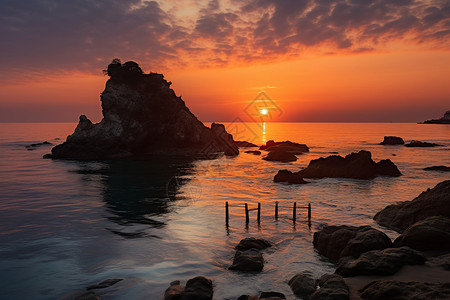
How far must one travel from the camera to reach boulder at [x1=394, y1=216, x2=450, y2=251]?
14.6m

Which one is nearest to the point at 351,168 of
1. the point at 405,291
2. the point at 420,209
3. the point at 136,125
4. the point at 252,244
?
the point at 420,209

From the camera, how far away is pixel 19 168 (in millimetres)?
62156

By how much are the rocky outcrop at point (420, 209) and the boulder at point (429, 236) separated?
6.00m

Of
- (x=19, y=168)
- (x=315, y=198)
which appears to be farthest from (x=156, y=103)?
(x=315, y=198)

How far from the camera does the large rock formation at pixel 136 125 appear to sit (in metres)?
75.3

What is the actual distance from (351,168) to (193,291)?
1709 inches

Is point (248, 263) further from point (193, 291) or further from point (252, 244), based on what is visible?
point (193, 291)

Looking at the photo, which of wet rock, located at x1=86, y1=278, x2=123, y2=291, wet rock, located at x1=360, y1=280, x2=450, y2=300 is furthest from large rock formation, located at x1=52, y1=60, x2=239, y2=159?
wet rock, located at x1=360, y1=280, x2=450, y2=300

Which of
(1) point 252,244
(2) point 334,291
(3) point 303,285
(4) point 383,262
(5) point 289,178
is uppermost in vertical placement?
(4) point 383,262

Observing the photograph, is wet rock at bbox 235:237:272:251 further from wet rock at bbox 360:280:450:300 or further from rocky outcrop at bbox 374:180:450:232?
rocky outcrop at bbox 374:180:450:232

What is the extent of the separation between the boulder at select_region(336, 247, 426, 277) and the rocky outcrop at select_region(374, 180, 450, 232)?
31.8 feet

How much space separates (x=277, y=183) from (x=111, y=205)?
2494 cm

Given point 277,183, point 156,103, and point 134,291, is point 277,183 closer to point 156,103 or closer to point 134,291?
point 134,291

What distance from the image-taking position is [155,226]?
87.2 feet
